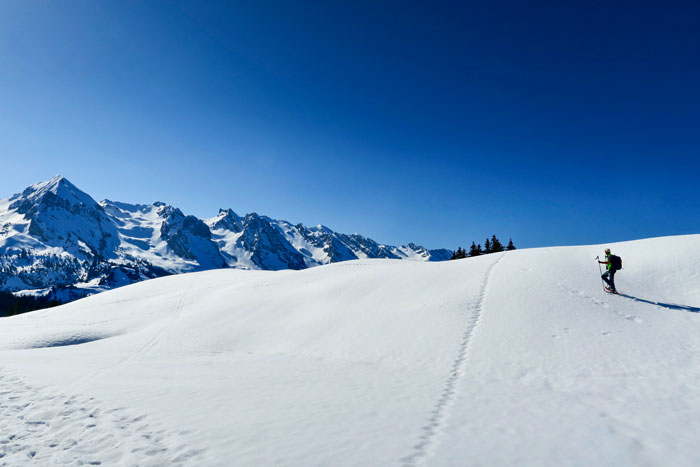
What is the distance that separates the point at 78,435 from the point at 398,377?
31.8 ft

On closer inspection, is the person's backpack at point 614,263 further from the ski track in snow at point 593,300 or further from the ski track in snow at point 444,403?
the ski track in snow at point 444,403

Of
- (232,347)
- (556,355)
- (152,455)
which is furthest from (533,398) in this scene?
(232,347)

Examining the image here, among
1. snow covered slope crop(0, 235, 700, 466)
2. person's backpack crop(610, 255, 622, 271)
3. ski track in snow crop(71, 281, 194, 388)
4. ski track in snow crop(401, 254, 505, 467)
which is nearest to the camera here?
ski track in snow crop(401, 254, 505, 467)

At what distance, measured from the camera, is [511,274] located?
24.9m

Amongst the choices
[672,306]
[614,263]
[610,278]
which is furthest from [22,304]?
[672,306]

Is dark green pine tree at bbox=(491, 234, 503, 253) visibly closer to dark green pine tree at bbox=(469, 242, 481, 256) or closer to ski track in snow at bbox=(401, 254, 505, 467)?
dark green pine tree at bbox=(469, 242, 481, 256)

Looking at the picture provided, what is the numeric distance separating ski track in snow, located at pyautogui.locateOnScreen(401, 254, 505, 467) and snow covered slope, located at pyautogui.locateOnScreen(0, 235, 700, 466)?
0.05m

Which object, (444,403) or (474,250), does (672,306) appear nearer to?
(444,403)

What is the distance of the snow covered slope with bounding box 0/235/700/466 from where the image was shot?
7.05m

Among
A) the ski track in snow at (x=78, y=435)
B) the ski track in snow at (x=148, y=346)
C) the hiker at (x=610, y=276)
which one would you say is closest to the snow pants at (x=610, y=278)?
the hiker at (x=610, y=276)

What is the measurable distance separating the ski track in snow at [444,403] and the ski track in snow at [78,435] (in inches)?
185

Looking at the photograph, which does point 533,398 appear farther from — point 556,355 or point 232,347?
point 232,347

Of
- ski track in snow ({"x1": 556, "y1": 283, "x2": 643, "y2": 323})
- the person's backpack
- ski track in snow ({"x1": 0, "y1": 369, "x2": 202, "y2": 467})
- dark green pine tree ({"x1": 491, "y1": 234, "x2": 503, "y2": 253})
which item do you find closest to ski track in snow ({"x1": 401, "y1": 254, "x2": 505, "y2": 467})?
ski track in snow ({"x1": 0, "y1": 369, "x2": 202, "y2": 467})

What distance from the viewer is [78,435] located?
8.26m
